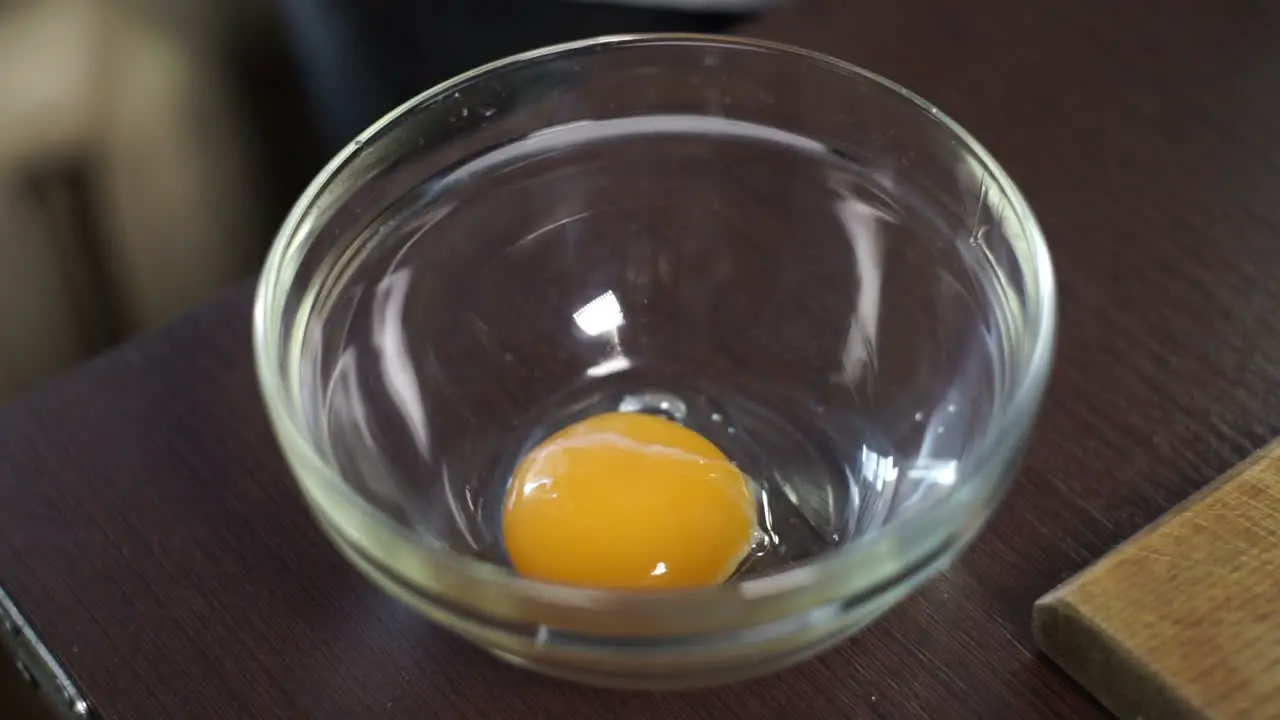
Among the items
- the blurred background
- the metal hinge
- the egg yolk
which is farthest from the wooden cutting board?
the blurred background

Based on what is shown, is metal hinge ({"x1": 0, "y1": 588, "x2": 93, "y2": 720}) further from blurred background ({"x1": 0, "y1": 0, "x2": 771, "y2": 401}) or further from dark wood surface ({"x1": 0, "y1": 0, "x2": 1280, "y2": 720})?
blurred background ({"x1": 0, "y1": 0, "x2": 771, "y2": 401})

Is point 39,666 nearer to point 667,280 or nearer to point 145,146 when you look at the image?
point 667,280

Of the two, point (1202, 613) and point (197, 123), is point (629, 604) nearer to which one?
point (1202, 613)

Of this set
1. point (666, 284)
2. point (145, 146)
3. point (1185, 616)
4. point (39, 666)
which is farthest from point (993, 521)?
point (145, 146)

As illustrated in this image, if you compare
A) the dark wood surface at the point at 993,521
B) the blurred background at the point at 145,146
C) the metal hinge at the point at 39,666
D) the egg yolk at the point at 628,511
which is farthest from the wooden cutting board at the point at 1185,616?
the blurred background at the point at 145,146

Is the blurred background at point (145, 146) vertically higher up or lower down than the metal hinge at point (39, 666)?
lower down

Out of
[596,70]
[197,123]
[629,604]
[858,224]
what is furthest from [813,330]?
[197,123]

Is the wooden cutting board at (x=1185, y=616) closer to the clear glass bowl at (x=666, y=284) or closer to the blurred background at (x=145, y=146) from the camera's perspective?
the clear glass bowl at (x=666, y=284)
